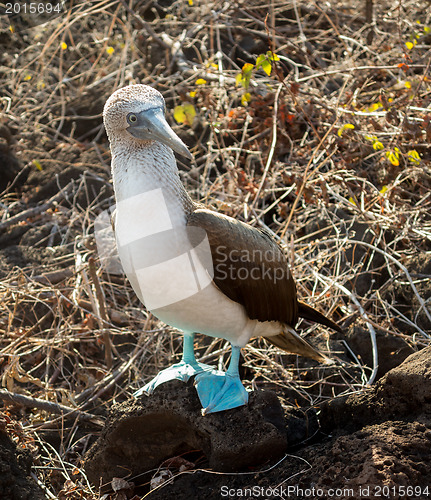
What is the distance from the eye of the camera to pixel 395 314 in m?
4.16

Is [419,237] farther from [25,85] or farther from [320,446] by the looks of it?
[25,85]

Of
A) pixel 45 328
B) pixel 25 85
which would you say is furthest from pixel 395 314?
pixel 25 85

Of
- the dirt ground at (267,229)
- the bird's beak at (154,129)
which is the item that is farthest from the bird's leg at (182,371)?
the bird's beak at (154,129)

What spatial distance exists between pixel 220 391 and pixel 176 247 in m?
0.70

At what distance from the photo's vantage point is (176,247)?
2605 millimetres

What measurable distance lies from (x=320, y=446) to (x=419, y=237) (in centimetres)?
211

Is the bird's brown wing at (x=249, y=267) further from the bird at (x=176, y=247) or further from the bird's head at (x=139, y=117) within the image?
the bird's head at (x=139, y=117)

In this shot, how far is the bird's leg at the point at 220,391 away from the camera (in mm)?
2783

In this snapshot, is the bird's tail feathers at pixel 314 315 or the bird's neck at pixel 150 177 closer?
the bird's neck at pixel 150 177

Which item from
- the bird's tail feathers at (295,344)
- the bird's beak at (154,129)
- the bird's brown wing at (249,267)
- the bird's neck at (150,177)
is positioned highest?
the bird's beak at (154,129)

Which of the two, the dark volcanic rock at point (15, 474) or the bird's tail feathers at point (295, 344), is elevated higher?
the dark volcanic rock at point (15, 474)

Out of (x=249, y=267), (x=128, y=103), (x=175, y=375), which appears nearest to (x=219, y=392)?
(x=175, y=375)

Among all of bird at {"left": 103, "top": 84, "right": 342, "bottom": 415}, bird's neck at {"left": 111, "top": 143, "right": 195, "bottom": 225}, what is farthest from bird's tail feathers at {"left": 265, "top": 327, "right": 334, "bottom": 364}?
bird's neck at {"left": 111, "top": 143, "right": 195, "bottom": 225}

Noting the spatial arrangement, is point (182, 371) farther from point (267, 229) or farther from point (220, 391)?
point (267, 229)
